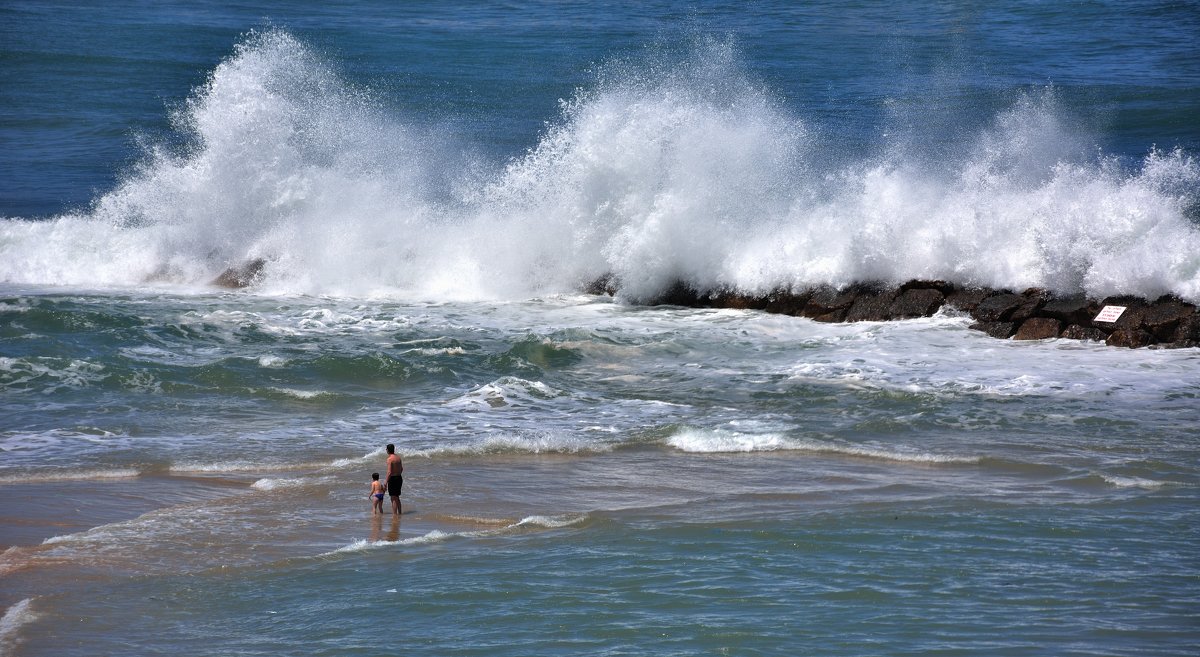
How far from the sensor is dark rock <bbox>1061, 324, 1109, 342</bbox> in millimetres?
12289

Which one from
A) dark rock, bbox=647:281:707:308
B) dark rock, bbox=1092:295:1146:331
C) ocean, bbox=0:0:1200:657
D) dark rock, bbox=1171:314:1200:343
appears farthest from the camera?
dark rock, bbox=647:281:707:308

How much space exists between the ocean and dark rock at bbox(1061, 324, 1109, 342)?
370mm

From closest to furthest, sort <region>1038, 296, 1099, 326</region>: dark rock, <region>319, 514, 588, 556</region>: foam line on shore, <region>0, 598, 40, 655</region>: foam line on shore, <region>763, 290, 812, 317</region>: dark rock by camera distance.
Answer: <region>0, 598, 40, 655</region>: foam line on shore, <region>319, 514, 588, 556</region>: foam line on shore, <region>1038, 296, 1099, 326</region>: dark rock, <region>763, 290, 812, 317</region>: dark rock

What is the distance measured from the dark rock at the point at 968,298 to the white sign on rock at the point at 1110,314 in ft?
4.29

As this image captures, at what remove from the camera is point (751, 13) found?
3366 cm

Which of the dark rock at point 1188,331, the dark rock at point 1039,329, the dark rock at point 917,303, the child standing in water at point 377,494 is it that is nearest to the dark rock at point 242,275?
the dark rock at point 917,303

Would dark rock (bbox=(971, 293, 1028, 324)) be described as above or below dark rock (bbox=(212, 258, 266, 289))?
below

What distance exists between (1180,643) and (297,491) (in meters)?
5.23

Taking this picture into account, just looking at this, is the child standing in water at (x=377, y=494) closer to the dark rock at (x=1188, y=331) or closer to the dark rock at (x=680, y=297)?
the dark rock at (x=1188, y=331)

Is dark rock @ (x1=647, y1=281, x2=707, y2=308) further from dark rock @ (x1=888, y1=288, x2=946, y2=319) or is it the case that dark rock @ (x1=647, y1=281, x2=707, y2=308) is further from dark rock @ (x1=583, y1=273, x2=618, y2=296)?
dark rock @ (x1=888, y1=288, x2=946, y2=319)

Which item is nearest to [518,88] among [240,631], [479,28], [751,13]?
[479,28]

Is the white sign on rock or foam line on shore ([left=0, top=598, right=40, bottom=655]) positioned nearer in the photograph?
foam line on shore ([left=0, top=598, right=40, bottom=655])

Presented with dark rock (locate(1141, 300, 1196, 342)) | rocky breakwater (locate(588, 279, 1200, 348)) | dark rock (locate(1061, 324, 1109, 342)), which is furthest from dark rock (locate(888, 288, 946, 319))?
dark rock (locate(1141, 300, 1196, 342))

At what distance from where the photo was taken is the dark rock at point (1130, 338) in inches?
471
